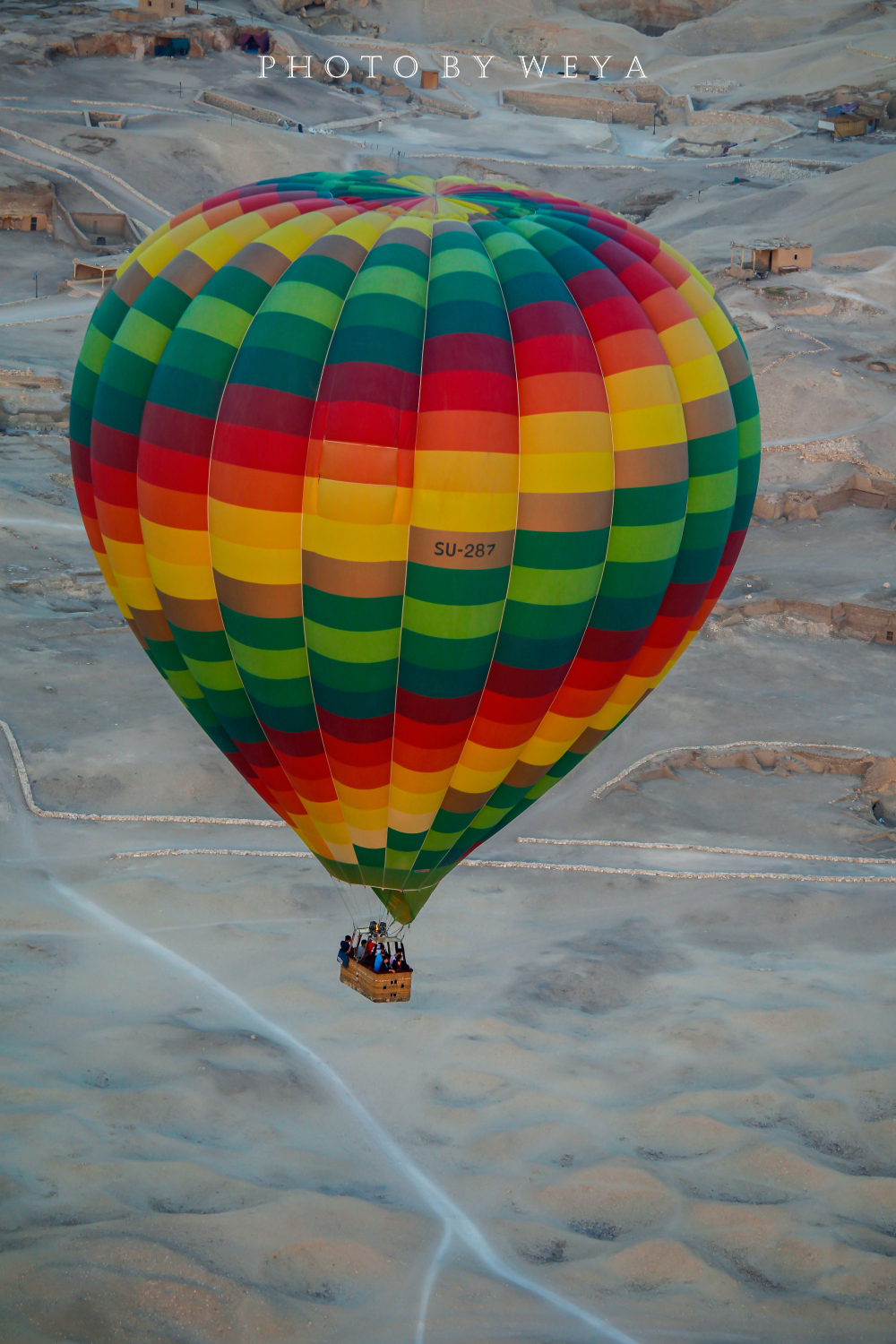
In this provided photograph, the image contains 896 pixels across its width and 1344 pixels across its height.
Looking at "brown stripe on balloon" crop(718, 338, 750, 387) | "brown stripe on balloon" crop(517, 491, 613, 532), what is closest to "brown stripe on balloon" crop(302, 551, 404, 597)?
"brown stripe on balloon" crop(517, 491, 613, 532)

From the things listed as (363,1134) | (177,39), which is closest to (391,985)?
(363,1134)

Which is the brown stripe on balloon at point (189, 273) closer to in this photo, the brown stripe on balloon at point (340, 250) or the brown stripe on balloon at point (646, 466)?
the brown stripe on balloon at point (340, 250)

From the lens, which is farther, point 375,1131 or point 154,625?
point 375,1131

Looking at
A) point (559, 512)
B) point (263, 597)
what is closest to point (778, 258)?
point (559, 512)

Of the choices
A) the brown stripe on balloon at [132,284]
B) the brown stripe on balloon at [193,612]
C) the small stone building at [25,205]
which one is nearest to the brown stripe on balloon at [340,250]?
the brown stripe on balloon at [132,284]

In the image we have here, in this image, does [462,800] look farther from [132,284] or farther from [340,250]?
[132,284]

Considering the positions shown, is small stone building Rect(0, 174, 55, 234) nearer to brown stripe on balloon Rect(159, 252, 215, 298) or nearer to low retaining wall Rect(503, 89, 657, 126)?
A: low retaining wall Rect(503, 89, 657, 126)
